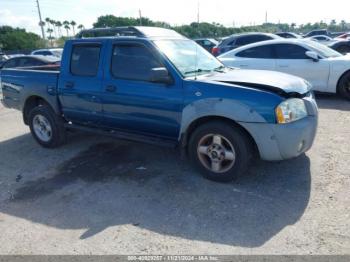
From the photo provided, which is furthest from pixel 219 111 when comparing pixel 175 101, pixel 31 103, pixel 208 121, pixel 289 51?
pixel 289 51

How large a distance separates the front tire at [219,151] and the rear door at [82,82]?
1.71 metres

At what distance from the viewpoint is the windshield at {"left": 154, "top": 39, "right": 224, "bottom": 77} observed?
457cm

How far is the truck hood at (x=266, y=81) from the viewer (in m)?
4.06

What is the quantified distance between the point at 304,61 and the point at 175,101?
5403 mm

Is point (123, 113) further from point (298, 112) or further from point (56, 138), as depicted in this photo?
point (298, 112)

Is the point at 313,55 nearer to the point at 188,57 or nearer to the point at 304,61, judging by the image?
the point at 304,61

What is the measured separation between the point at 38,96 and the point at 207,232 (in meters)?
4.03

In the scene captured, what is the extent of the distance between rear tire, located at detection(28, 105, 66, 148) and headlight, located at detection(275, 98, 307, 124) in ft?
11.9

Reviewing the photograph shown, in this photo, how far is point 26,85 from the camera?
6047 millimetres

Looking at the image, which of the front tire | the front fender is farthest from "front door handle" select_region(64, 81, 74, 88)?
the front tire

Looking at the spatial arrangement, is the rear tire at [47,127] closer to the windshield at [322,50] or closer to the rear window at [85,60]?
the rear window at [85,60]

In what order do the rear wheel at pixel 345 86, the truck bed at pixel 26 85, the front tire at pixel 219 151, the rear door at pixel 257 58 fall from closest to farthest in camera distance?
the front tire at pixel 219 151, the truck bed at pixel 26 85, the rear wheel at pixel 345 86, the rear door at pixel 257 58

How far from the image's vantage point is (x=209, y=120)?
431cm

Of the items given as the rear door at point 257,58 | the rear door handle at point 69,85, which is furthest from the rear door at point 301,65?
the rear door handle at point 69,85
